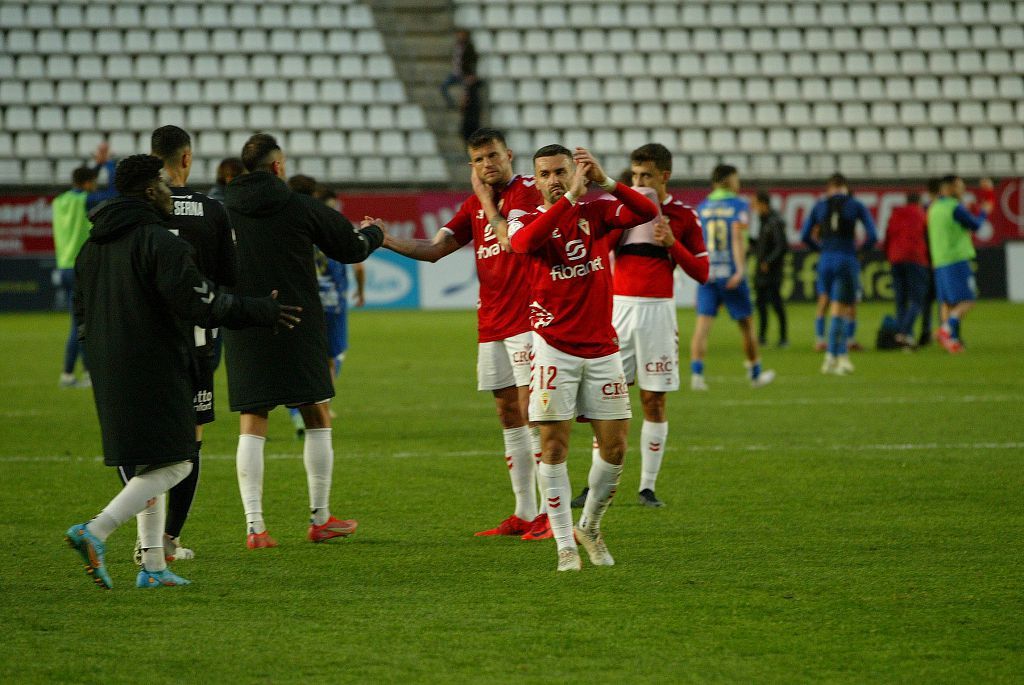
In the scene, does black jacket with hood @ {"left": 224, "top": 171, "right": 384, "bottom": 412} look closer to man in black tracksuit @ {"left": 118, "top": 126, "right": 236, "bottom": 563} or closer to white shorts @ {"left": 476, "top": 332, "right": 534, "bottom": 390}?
man in black tracksuit @ {"left": 118, "top": 126, "right": 236, "bottom": 563}

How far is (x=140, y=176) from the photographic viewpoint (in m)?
5.64

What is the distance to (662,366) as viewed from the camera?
7.96 metres

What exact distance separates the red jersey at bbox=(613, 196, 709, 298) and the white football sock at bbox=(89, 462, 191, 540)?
3382 mm

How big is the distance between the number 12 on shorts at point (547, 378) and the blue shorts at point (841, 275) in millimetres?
10223

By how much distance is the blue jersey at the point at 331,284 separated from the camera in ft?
36.1

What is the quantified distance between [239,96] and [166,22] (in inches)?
120

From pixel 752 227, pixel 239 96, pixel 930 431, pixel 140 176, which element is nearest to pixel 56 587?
pixel 140 176

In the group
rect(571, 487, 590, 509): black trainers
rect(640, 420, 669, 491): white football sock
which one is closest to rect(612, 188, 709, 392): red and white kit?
rect(640, 420, 669, 491): white football sock

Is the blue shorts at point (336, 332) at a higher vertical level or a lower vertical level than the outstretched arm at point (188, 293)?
lower

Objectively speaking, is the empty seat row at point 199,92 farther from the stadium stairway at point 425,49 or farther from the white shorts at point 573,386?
the white shorts at point 573,386

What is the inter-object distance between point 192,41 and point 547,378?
27.2 metres

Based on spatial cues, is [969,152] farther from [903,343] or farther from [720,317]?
[903,343]

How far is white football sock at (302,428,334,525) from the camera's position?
273 inches

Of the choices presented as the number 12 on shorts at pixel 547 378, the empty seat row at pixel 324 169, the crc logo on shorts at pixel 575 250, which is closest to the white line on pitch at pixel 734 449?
the number 12 on shorts at pixel 547 378
